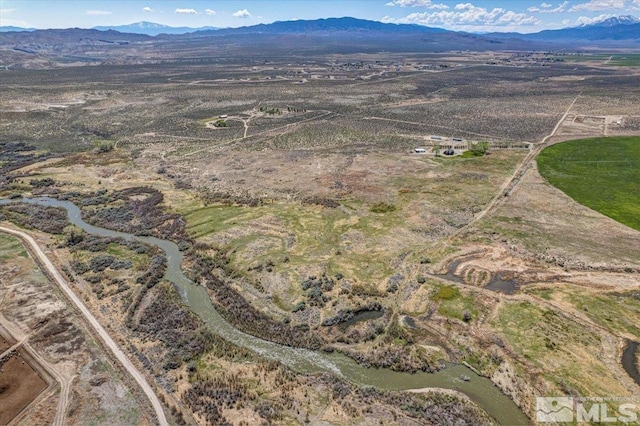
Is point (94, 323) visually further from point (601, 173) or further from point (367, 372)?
point (601, 173)

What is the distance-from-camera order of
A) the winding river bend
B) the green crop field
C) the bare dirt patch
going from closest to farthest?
the bare dirt patch < the winding river bend < the green crop field

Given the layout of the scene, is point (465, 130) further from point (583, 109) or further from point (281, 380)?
point (281, 380)

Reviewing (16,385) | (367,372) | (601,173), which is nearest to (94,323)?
(16,385)

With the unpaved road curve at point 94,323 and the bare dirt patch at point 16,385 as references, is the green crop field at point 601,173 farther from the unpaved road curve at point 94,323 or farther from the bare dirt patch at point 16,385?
the bare dirt patch at point 16,385

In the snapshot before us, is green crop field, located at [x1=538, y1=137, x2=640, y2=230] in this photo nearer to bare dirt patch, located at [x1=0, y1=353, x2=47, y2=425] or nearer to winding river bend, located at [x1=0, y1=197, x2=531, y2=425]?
winding river bend, located at [x1=0, y1=197, x2=531, y2=425]

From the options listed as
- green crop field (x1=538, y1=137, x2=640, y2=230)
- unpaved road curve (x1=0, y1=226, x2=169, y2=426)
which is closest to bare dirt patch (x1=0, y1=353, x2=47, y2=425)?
unpaved road curve (x1=0, y1=226, x2=169, y2=426)

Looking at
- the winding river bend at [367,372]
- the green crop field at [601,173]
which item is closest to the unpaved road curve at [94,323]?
the winding river bend at [367,372]

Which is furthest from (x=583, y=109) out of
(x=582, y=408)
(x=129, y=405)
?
(x=129, y=405)
